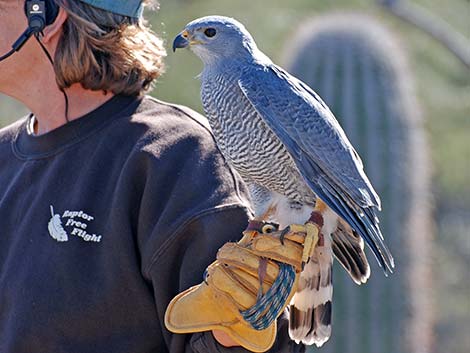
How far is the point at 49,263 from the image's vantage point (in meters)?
3.00

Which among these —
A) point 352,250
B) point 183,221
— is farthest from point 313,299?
point 183,221

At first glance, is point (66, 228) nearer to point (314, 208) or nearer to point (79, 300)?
point (79, 300)

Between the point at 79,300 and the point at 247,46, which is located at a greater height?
the point at 247,46

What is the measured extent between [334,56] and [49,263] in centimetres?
268

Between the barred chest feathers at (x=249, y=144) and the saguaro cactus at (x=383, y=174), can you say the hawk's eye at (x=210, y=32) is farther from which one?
the saguaro cactus at (x=383, y=174)

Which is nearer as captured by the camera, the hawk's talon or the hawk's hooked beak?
the hawk's talon

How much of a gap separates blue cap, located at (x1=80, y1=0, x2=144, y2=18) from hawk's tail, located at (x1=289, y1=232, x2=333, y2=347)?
946 mm

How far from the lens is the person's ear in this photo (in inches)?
126

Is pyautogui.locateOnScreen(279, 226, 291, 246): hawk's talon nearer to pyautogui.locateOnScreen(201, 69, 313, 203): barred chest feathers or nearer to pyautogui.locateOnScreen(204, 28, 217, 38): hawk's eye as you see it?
pyautogui.locateOnScreen(201, 69, 313, 203): barred chest feathers

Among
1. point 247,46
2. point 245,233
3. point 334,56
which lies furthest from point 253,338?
point 334,56

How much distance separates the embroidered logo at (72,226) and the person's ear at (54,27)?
21.5 inches

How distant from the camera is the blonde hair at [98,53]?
3.21m

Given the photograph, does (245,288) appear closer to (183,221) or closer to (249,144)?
(183,221)

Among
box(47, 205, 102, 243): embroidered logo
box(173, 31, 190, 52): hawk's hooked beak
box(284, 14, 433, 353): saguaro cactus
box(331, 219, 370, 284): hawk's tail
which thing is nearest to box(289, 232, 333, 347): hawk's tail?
box(331, 219, 370, 284): hawk's tail
